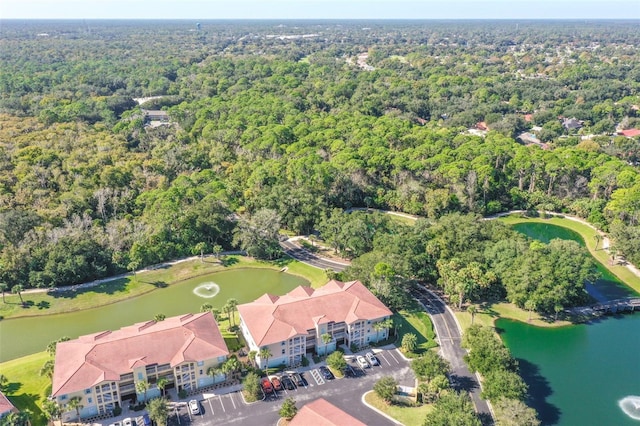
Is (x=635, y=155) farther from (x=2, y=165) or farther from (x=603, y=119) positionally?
(x=2, y=165)

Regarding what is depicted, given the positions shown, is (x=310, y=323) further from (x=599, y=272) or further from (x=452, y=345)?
(x=599, y=272)

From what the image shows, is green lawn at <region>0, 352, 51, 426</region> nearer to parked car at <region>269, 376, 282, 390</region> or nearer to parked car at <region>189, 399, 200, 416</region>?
parked car at <region>189, 399, 200, 416</region>

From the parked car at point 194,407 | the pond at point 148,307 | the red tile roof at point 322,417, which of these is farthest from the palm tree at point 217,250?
the red tile roof at point 322,417

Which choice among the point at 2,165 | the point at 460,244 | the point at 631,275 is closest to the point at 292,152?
A: the point at 460,244

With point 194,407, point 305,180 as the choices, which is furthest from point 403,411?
point 305,180

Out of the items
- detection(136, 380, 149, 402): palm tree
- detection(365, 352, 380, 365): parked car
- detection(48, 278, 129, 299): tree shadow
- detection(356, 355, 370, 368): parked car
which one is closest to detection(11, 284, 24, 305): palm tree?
detection(48, 278, 129, 299): tree shadow

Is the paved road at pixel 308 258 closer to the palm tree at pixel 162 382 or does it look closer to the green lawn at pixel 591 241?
the palm tree at pixel 162 382
